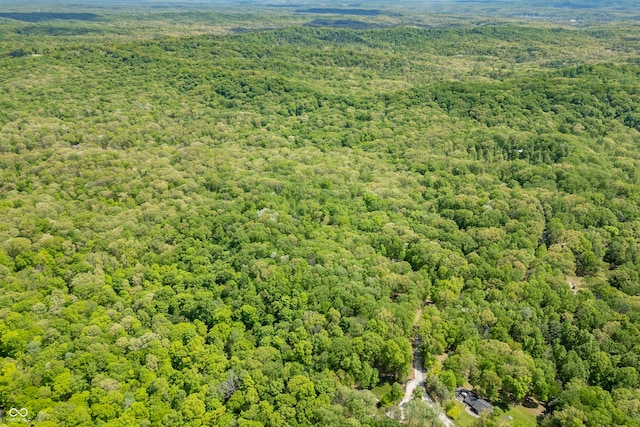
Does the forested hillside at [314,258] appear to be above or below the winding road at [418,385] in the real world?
above

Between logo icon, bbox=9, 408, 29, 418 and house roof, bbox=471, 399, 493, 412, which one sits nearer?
logo icon, bbox=9, 408, 29, 418

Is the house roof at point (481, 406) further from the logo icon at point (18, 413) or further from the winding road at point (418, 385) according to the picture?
the logo icon at point (18, 413)

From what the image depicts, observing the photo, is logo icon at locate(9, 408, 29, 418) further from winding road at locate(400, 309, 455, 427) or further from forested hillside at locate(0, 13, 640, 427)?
winding road at locate(400, 309, 455, 427)

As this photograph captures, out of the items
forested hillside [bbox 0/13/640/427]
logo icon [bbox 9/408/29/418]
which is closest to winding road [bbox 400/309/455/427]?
forested hillside [bbox 0/13/640/427]

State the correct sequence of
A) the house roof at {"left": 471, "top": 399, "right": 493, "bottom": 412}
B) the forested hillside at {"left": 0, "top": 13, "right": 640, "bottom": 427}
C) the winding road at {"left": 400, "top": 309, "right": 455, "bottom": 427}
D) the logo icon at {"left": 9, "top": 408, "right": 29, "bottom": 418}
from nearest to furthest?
the logo icon at {"left": 9, "top": 408, "right": 29, "bottom": 418}, the winding road at {"left": 400, "top": 309, "right": 455, "bottom": 427}, the forested hillside at {"left": 0, "top": 13, "right": 640, "bottom": 427}, the house roof at {"left": 471, "top": 399, "right": 493, "bottom": 412}

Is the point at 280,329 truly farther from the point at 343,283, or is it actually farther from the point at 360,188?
the point at 360,188

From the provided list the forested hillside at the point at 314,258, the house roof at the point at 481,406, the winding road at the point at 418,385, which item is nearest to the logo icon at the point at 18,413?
the forested hillside at the point at 314,258

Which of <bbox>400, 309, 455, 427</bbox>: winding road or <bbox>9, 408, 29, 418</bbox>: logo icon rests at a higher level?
<bbox>9, 408, 29, 418</bbox>: logo icon

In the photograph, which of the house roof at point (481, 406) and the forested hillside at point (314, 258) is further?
the house roof at point (481, 406)
